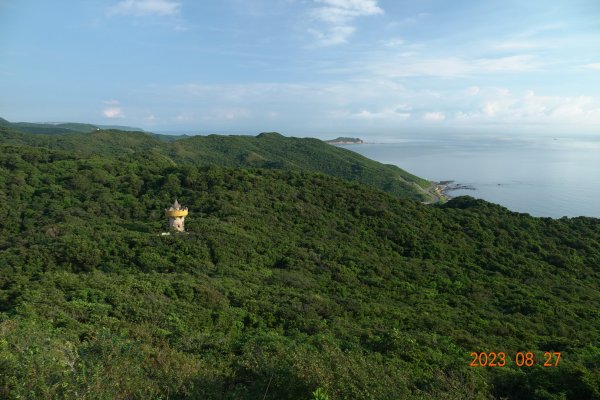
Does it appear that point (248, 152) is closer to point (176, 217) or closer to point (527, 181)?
point (527, 181)

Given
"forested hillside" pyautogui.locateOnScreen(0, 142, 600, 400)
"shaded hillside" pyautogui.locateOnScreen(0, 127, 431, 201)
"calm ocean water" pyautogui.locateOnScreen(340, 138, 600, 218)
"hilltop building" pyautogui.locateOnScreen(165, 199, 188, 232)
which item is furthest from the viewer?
"shaded hillside" pyautogui.locateOnScreen(0, 127, 431, 201)

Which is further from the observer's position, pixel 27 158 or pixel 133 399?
pixel 27 158

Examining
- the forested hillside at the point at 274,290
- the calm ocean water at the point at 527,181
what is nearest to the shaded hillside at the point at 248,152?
the calm ocean water at the point at 527,181

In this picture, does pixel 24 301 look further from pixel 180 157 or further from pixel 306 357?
pixel 180 157

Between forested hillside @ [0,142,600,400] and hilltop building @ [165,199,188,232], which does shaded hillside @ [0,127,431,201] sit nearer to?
forested hillside @ [0,142,600,400]

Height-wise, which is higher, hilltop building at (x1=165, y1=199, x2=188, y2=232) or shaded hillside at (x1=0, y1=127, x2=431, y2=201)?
shaded hillside at (x1=0, y1=127, x2=431, y2=201)

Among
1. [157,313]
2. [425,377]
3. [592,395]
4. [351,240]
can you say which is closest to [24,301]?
[157,313]

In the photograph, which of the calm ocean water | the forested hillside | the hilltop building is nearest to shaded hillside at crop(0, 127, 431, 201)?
the calm ocean water
